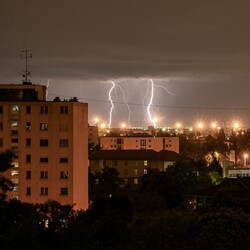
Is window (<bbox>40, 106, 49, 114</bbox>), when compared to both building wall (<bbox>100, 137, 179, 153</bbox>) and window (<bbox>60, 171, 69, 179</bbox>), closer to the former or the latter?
window (<bbox>60, 171, 69, 179</bbox>)

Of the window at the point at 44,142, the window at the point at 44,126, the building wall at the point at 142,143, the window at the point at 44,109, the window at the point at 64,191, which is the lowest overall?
the window at the point at 64,191

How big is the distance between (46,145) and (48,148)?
7.2 inches

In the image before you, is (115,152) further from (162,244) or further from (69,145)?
(162,244)

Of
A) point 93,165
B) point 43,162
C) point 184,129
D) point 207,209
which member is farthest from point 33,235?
point 184,129

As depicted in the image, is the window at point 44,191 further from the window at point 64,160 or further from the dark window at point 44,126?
the dark window at point 44,126

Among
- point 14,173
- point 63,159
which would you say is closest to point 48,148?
point 63,159

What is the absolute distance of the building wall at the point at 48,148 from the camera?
33094 mm

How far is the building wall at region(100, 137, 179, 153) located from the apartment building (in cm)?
4434

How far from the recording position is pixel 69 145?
33.8m

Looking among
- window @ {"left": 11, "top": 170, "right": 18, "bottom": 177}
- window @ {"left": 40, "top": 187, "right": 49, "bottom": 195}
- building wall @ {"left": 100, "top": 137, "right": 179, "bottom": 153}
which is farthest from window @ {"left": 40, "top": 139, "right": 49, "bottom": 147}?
building wall @ {"left": 100, "top": 137, "right": 179, "bottom": 153}

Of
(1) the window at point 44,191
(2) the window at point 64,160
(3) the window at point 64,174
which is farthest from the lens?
(2) the window at point 64,160

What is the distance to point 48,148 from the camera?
1331 inches

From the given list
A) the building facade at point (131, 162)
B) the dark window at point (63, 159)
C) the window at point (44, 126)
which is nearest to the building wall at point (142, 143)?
the building facade at point (131, 162)

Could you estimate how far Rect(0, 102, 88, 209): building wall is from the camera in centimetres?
3309
